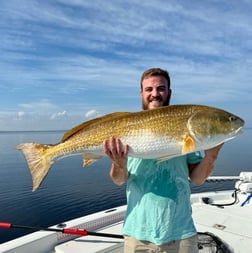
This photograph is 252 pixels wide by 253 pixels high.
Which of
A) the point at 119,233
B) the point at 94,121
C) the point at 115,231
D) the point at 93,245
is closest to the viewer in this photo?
the point at 94,121

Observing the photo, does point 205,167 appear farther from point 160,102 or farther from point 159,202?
point 160,102

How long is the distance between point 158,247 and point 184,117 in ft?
3.83

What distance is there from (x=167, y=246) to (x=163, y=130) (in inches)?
40.0

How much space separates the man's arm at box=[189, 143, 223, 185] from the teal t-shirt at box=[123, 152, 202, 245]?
128 mm

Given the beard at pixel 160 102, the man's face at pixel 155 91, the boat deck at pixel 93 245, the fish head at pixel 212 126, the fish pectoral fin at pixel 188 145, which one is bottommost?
the boat deck at pixel 93 245

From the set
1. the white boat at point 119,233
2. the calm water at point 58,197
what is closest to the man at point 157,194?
the white boat at point 119,233

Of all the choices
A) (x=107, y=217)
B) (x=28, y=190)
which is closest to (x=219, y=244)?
(x=107, y=217)

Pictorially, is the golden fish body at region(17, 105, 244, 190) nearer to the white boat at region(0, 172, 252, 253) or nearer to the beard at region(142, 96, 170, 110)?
the beard at region(142, 96, 170, 110)

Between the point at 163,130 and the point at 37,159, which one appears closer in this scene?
the point at 163,130

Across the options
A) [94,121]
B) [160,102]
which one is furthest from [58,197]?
[160,102]

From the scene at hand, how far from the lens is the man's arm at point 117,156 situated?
3.06 meters

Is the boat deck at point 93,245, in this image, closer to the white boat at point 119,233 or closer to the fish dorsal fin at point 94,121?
the white boat at point 119,233

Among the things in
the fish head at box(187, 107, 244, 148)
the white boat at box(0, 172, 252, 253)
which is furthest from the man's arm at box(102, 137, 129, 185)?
the white boat at box(0, 172, 252, 253)

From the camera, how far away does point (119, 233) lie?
238 inches
